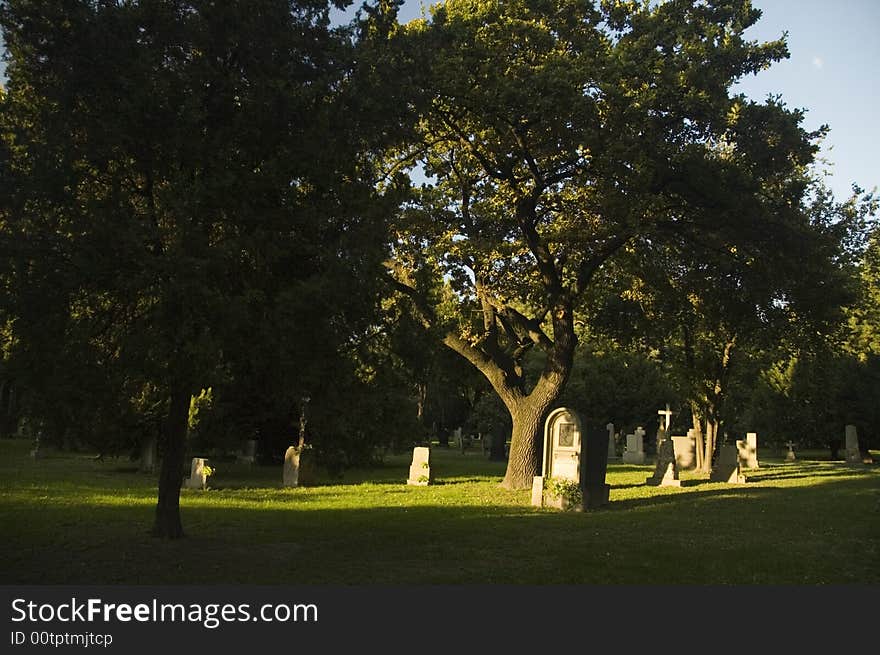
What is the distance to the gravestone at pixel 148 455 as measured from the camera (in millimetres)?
22234

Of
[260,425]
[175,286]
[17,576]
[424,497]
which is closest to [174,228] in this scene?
[175,286]

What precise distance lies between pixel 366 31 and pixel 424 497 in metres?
10.8

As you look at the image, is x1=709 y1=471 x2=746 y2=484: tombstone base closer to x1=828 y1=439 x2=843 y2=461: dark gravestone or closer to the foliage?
the foliage

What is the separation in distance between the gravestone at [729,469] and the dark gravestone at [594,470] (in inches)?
393

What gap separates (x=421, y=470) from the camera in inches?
832

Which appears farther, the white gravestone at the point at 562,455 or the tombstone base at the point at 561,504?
the white gravestone at the point at 562,455

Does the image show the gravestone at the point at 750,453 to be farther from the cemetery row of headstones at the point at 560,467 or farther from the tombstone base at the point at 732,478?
the tombstone base at the point at 732,478

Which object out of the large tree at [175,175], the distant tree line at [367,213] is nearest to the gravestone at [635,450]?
the distant tree line at [367,213]

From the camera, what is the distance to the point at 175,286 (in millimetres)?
7715

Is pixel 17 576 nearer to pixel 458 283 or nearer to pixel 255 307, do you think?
pixel 255 307

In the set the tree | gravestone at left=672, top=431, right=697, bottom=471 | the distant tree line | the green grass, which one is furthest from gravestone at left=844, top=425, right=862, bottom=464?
the tree

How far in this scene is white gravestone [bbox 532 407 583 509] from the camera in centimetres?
1568

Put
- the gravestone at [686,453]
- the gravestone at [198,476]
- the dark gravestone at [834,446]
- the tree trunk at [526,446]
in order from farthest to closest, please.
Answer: the dark gravestone at [834,446] → the gravestone at [686,453] → the tree trunk at [526,446] → the gravestone at [198,476]

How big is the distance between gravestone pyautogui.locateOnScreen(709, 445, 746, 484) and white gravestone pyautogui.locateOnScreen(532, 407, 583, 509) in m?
10.8
